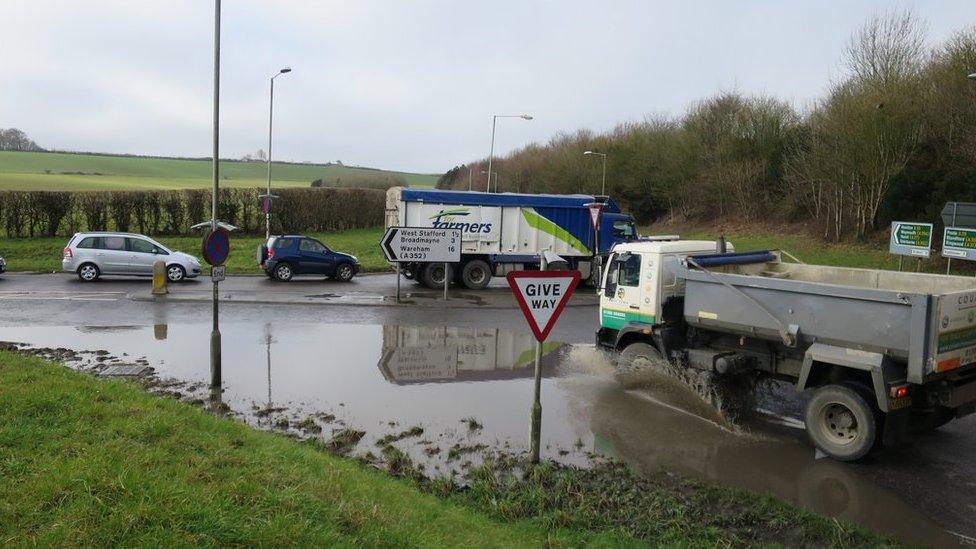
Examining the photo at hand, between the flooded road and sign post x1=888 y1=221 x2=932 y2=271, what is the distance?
488 inches

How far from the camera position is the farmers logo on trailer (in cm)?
2319

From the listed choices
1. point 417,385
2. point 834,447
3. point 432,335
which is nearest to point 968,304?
point 834,447

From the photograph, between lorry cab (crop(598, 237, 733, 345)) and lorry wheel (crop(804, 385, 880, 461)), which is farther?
lorry cab (crop(598, 237, 733, 345))

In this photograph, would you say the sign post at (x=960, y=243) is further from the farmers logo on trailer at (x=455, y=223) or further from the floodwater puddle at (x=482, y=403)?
the farmers logo on trailer at (x=455, y=223)

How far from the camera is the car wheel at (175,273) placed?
23280mm

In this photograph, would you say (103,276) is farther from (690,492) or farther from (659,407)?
(690,492)

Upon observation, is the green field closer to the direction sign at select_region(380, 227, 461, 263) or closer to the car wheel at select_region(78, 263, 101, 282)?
the car wheel at select_region(78, 263, 101, 282)

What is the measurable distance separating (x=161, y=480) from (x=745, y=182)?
143 ft

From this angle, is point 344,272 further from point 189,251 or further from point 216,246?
point 216,246

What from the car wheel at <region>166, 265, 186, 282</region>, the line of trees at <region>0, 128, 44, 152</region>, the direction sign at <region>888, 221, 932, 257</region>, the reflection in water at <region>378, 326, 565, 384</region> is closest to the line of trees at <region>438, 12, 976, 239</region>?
the direction sign at <region>888, 221, 932, 257</region>

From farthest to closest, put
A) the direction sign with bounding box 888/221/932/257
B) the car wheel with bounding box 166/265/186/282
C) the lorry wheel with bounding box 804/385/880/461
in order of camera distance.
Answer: the car wheel with bounding box 166/265/186/282 < the direction sign with bounding box 888/221/932/257 < the lorry wheel with bounding box 804/385/880/461

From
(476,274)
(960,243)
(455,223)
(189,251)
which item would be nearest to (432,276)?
(476,274)

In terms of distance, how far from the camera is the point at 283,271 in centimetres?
2425

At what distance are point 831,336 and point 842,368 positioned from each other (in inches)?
17.5
